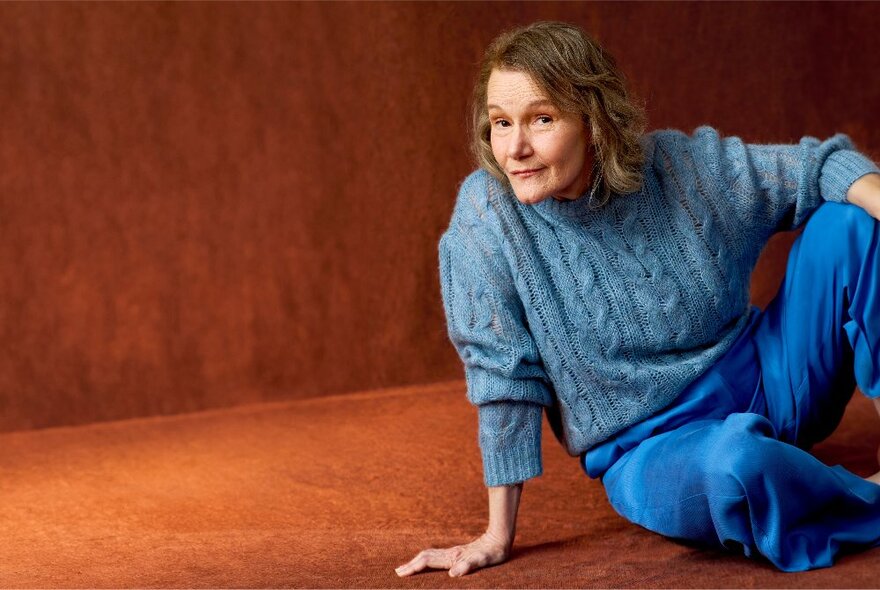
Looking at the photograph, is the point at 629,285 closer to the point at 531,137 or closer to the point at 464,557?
the point at 531,137

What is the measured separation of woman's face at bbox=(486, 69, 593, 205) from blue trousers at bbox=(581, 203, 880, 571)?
17.5 inches

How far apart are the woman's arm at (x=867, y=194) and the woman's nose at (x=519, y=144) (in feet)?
1.83

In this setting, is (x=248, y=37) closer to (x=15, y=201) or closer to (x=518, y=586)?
(x=15, y=201)

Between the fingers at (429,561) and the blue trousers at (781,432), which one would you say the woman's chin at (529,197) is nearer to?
the blue trousers at (781,432)

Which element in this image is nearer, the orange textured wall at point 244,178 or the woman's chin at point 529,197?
the woman's chin at point 529,197

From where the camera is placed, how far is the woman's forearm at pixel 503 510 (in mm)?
1882

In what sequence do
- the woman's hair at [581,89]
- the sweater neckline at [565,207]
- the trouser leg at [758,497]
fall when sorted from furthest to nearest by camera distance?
the sweater neckline at [565,207], the woman's hair at [581,89], the trouser leg at [758,497]

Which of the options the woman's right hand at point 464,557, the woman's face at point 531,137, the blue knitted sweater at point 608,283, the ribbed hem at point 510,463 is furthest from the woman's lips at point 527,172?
the woman's right hand at point 464,557

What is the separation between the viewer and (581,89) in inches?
72.2

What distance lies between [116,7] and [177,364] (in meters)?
1.05

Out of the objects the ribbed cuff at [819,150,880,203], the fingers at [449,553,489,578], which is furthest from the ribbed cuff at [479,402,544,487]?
the ribbed cuff at [819,150,880,203]

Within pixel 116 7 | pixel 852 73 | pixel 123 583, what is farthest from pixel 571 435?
pixel 852 73

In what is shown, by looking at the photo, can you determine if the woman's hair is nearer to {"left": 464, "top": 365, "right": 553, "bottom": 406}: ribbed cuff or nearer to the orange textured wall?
{"left": 464, "top": 365, "right": 553, "bottom": 406}: ribbed cuff

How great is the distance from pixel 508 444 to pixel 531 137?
0.52m
